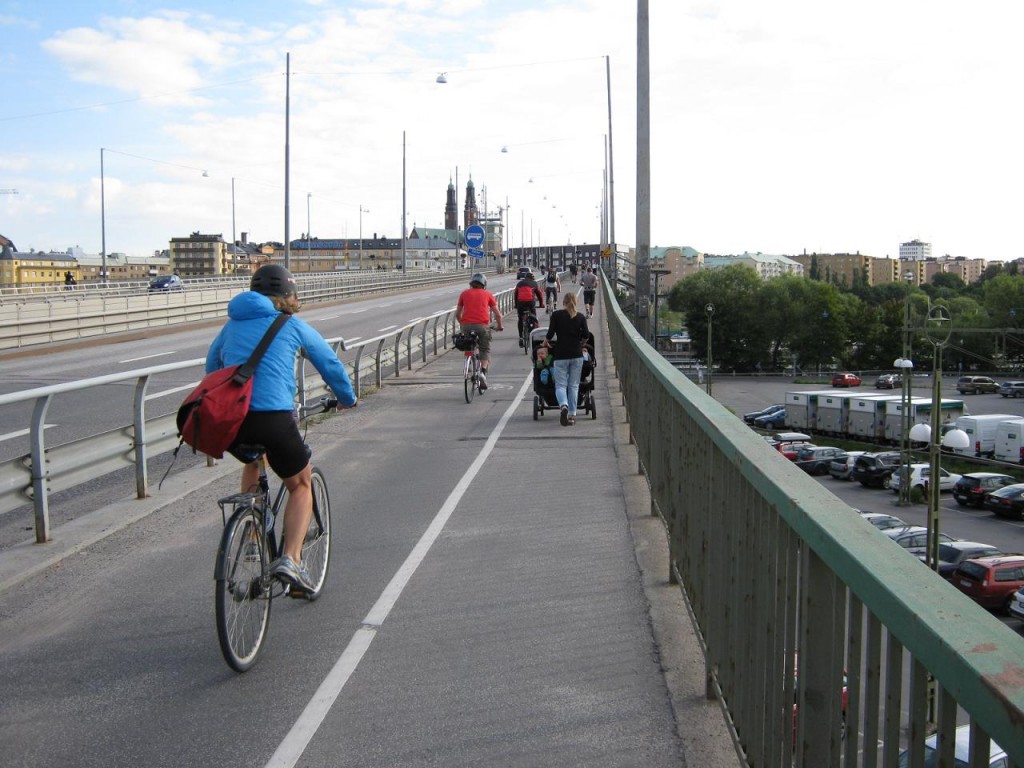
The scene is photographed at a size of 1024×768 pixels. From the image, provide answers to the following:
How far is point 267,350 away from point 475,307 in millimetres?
12075

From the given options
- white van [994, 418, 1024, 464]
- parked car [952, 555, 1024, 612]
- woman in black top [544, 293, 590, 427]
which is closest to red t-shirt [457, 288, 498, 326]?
woman in black top [544, 293, 590, 427]

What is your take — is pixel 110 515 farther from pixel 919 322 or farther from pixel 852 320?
pixel 852 320

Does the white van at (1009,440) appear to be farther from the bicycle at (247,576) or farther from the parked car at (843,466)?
the bicycle at (247,576)

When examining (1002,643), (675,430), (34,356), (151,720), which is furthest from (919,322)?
(34,356)

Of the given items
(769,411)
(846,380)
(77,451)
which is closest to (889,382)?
(846,380)

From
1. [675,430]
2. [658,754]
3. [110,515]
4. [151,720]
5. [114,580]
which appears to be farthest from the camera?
[110,515]

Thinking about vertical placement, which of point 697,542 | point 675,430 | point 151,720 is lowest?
point 151,720

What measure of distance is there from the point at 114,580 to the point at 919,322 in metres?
16.9

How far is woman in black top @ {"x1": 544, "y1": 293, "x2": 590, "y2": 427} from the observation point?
13984mm

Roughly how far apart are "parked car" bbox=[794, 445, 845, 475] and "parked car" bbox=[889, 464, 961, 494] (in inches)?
49.3

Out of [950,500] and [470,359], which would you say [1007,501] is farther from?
[470,359]

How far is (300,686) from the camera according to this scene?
4836mm

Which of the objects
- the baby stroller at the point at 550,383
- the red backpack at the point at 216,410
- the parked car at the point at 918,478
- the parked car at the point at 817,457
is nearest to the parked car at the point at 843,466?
the parked car at the point at 817,457

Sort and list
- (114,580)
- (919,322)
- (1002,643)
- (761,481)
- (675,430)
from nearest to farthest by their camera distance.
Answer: (1002,643) < (761,481) < (675,430) < (114,580) < (919,322)
